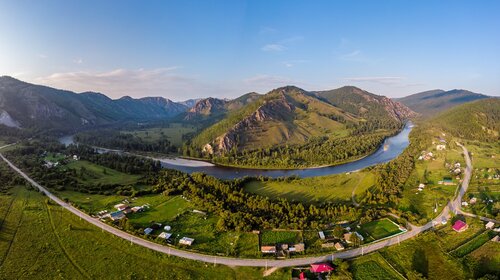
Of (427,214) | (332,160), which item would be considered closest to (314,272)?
(427,214)

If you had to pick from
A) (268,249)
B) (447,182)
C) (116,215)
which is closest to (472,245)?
(268,249)

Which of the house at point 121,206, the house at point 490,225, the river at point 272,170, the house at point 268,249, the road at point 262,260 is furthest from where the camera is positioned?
the river at point 272,170

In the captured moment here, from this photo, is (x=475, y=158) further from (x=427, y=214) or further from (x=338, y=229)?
(x=338, y=229)

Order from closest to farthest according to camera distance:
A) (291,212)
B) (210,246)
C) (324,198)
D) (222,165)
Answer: (210,246)
(291,212)
(324,198)
(222,165)

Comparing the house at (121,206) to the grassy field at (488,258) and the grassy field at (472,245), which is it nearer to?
the grassy field at (472,245)

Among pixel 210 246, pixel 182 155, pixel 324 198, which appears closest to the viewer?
pixel 210 246

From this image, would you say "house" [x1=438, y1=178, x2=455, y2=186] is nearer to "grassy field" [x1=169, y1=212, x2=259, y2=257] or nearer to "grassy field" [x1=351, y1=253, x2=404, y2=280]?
"grassy field" [x1=351, y1=253, x2=404, y2=280]

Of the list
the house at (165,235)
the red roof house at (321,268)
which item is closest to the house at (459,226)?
the red roof house at (321,268)
